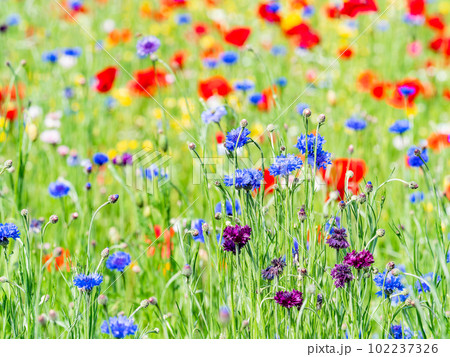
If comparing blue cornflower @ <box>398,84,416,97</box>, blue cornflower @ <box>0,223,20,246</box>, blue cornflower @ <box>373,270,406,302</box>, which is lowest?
blue cornflower @ <box>373,270,406,302</box>

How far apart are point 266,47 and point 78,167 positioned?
1051 millimetres

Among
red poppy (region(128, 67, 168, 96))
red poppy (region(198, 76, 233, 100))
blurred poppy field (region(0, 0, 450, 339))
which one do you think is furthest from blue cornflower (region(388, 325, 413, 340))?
red poppy (region(128, 67, 168, 96))

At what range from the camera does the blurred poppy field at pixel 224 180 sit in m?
0.84

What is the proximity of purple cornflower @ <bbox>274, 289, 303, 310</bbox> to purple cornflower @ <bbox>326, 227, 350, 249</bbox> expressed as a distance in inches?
3.1

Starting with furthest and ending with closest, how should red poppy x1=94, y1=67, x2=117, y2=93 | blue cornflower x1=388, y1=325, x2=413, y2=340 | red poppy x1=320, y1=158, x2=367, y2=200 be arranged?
red poppy x1=94, y1=67, x2=117, y2=93
red poppy x1=320, y1=158, x2=367, y2=200
blue cornflower x1=388, y1=325, x2=413, y2=340

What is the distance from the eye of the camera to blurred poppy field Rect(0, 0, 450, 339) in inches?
32.9

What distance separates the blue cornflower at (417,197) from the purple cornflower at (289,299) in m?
0.53

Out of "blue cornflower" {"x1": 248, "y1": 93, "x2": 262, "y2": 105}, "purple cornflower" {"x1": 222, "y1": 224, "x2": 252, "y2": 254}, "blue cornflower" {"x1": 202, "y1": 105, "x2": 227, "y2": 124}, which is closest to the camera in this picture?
"purple cornflower" {"x1": 222, "y1": 224, "x2": 252, "y2": 254}

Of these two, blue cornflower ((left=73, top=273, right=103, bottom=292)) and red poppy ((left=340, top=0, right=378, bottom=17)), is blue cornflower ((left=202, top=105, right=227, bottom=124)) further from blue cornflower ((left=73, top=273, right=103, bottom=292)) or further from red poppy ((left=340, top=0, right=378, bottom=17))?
red poppy ((left=340, top=0, right=378, bottom=17))

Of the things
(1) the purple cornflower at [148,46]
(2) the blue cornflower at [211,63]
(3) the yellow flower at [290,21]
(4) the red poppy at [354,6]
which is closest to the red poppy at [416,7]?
(3) the yellow flower at [290,21]

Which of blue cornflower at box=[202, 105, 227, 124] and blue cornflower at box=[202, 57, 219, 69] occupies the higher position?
blue cornflower at box=[202, 57, 219, 69]

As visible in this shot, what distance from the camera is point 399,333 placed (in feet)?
2.91
